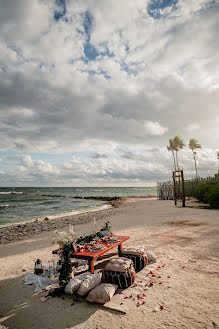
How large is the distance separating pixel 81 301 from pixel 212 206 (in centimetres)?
1531

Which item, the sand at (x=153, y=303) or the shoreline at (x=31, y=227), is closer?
the sand at (x=153, y=303)

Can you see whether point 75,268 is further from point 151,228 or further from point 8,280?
point 151,228

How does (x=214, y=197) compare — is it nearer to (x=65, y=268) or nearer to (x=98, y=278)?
(x=98, y=278)

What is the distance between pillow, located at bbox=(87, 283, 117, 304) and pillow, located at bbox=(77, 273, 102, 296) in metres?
0.21

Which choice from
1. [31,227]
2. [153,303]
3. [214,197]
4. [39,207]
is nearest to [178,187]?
[214,197]

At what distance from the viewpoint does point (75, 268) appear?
6.30m

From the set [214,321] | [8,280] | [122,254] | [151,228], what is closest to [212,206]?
[151,228]

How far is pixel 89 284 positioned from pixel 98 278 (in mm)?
306

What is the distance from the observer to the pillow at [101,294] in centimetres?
414

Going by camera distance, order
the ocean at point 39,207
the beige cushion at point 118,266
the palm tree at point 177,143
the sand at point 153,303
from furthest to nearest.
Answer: the palm tree at point 177,143, the ocean at point 39,207, the beige cushion at point 118,266, the sand at point 153,303

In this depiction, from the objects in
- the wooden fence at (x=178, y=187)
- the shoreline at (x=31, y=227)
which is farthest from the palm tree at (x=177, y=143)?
the shoreline at (x=31, y=227)

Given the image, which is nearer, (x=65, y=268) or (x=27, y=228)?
(x=65, y=268)

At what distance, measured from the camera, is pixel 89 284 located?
179 inches

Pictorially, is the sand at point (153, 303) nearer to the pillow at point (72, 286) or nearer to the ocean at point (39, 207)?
the pillow at point (72, 286)
